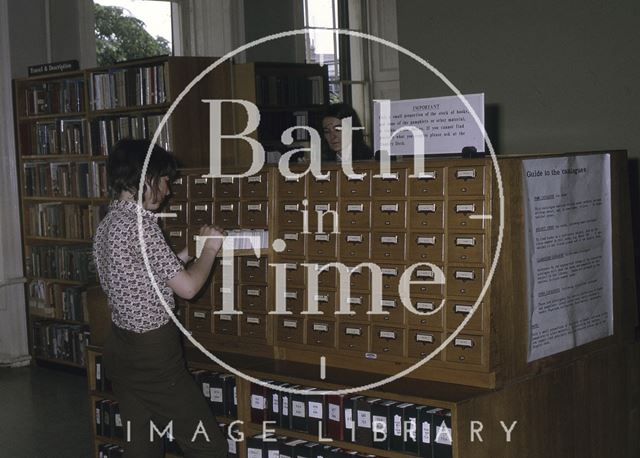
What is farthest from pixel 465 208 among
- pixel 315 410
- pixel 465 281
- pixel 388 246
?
pixel 315 410

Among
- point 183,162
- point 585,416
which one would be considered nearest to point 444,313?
point 585,416

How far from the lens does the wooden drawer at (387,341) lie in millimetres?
3326

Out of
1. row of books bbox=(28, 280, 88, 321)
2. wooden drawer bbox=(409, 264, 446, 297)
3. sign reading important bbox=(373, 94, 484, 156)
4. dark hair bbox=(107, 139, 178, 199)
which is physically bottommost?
row of books bbox=(28, 280, 88, 321)

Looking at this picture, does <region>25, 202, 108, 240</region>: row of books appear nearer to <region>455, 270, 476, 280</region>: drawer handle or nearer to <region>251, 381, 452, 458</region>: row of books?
<region>251, 381, 452, 458</region>: row of books

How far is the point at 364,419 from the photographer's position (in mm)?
3225

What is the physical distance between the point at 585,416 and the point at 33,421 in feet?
11.2

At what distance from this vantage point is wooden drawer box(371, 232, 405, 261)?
330cm

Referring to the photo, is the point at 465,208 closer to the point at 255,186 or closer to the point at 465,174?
the point at 465,174

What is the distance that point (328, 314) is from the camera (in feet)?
11.6

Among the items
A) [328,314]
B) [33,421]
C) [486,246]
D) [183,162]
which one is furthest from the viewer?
[183,162]

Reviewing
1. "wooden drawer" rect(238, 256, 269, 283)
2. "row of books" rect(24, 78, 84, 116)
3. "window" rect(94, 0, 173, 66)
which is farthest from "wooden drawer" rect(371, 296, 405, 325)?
"window" rect(94, 0, 173, 66)

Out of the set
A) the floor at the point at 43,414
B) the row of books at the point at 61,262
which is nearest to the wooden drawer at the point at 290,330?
the floor at the point at 43,414

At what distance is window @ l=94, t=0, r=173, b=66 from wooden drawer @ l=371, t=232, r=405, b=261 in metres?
4.46

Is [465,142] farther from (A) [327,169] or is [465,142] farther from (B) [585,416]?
(B) [585,416]
